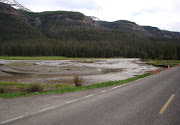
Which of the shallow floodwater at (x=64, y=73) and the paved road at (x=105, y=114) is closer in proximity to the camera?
the paved road at (x=105, y=114)

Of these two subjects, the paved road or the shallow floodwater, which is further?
the shallow floodwater

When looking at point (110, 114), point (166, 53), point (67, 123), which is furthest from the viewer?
point (166, 53)

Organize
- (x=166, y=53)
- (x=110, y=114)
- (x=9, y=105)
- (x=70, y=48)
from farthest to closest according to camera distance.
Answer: (x=70, y=48) < (x=166, y=53) < (x=9, y=105) < (x=110, y=114)

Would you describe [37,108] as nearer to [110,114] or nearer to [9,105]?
[9,105]

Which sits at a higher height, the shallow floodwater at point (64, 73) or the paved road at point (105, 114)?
the paved road at point (105, 114)

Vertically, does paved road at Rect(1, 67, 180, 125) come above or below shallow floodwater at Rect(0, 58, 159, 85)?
above

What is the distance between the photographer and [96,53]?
13238 centimetres

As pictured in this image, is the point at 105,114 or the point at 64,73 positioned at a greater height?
the point at 105,114

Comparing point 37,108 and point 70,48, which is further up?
point 70,48

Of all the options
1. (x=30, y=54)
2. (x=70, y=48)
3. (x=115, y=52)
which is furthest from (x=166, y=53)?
(x=30, y=54)

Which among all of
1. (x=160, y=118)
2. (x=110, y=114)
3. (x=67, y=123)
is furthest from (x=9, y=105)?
(x=160, y=118)

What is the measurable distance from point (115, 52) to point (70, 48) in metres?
43.2

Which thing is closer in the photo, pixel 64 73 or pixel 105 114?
pixel 105 114

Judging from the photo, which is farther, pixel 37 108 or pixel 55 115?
pixel 37 108
